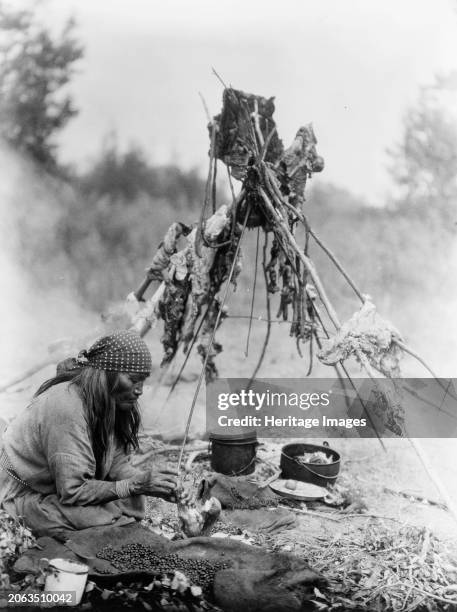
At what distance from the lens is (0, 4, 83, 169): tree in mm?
3205

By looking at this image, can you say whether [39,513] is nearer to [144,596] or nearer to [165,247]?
[144,596]

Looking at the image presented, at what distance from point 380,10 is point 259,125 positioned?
2.91ft

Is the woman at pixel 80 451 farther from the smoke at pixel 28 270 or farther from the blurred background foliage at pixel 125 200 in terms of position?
the blurred background foliage at pixel 125 200

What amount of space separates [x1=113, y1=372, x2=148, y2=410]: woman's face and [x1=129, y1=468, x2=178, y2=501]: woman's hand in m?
0.32

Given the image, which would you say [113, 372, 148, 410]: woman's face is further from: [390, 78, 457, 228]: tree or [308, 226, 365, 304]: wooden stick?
[390, 78, 457, 228]: tree

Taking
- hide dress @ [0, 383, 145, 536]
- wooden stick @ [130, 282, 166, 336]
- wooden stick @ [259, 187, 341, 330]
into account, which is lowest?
hide dress @ [0, 383, 145, 536]

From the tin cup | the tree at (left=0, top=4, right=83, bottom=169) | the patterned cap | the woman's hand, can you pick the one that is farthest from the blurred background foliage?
the tin cup

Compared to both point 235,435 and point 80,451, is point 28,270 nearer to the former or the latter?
point 80,451

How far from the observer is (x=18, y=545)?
2600 mm

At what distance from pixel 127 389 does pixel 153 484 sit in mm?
424

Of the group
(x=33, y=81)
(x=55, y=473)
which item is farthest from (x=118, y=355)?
(x=33, y=81)

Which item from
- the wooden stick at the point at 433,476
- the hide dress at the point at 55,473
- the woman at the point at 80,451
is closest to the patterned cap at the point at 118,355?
the woman at the point at 80,451

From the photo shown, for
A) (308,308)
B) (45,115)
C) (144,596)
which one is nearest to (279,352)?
(308,308)

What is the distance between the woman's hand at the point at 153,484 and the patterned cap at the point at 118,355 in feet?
1.47
